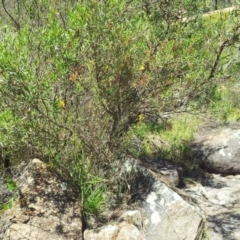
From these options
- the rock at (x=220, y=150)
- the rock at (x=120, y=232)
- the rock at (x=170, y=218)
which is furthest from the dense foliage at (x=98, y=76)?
the rock at (x=220, y=150)

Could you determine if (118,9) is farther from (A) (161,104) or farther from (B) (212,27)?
(B) (212,27)

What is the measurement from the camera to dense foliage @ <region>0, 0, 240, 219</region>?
398cm

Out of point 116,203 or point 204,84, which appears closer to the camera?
point 116,203

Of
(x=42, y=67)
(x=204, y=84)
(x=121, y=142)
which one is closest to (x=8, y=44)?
A: (x=42, y=67)

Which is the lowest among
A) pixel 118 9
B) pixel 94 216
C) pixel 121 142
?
pixel 94 216

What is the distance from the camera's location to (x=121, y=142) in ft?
17.2

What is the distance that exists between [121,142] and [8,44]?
2067mm

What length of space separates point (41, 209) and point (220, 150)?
150 inches

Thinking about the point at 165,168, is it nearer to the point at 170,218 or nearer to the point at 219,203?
the point at 219,203

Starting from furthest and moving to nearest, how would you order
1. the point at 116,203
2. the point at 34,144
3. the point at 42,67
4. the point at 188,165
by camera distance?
1. the point at 188,165
2. the point at 116,203
3. the point at 34,144
4. the point at 42,67

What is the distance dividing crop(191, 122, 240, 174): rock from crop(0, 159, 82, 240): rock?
3.02 m

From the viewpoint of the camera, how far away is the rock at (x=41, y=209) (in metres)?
4.20

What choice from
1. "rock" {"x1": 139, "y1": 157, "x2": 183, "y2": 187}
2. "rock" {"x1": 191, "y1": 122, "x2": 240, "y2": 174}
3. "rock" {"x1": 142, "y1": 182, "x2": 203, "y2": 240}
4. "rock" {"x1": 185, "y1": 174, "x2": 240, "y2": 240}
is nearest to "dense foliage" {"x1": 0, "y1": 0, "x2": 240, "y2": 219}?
"rock" {"x1": 142, "y1": 182, "x2": 203, "y2": 240}

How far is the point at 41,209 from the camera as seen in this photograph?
4.48 metres
